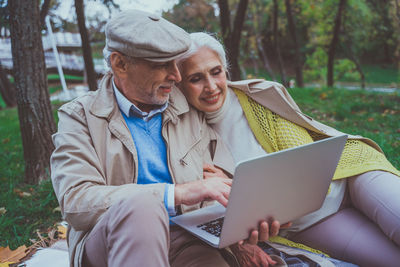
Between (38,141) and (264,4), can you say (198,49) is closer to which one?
(38,141)

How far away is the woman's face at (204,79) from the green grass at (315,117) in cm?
185

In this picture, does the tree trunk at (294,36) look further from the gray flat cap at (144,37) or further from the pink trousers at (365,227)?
the gray flat cap at (144,37)

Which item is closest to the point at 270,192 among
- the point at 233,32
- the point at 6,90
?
the point at 233,32

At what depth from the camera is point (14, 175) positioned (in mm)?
4238

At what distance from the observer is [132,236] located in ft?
4.54

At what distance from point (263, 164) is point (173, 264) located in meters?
0.81

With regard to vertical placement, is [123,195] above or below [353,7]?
below

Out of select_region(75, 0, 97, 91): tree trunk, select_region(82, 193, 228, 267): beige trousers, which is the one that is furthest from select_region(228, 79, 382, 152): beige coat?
select_region(75, 0, 97, 91): tree trunk

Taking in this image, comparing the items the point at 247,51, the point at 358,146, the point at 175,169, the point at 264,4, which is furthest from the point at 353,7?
the point at 175,169

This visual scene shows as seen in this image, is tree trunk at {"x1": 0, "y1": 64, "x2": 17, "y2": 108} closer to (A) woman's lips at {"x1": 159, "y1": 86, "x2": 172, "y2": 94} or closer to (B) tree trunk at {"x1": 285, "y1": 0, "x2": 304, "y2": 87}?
(B) tree trunk at {"x1": 285, "y1": 0, "x2": 304, "y2": 87}

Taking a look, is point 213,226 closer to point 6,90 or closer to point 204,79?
point 204,79

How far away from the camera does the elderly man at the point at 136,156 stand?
1.55 m

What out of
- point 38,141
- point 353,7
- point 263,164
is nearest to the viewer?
point 263,164

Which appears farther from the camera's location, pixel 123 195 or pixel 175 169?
pixel 175 169
